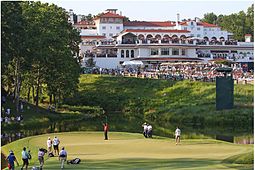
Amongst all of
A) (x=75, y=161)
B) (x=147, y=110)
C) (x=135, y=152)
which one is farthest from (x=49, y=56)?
(x=75, y=161)

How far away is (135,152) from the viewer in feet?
107

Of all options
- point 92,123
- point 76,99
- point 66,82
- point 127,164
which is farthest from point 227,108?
point 127,164

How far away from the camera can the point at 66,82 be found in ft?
222

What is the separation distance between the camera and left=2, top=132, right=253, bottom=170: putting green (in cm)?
2716

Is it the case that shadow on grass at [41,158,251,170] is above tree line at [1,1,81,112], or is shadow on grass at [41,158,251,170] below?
below

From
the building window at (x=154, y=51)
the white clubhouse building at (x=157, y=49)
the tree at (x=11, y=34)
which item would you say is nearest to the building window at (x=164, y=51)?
the white clubhouse building at (x=157, y=49)

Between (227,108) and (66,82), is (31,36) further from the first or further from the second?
(227,108)

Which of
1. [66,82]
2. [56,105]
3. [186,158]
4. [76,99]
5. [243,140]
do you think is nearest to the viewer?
[186,158]

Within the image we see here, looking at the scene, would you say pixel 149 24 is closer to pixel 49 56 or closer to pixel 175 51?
pixel 175 51

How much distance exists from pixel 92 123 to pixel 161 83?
23003mm

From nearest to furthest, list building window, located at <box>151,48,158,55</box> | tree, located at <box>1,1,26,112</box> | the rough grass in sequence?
1. the rough grass
2. tree, located at <box>1,1,26,112</box>
3. building window, located at <box>151,48,158,55</box>

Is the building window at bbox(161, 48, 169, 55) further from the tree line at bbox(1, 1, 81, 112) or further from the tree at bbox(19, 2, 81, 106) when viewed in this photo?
the tree at bbox(19, 2, 81, 106)

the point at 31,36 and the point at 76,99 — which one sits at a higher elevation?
the point at 31,36

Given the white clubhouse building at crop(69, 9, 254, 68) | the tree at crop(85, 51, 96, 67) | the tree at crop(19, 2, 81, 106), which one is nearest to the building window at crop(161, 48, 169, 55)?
the white clubhouse building at crop(69, 9, 254, 68)
